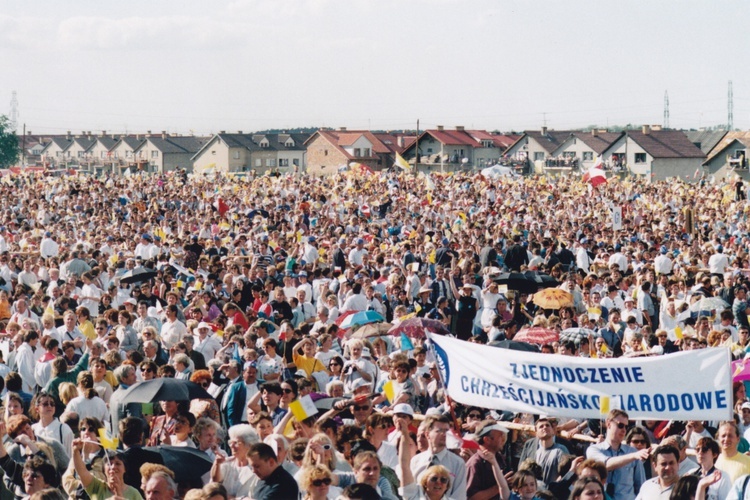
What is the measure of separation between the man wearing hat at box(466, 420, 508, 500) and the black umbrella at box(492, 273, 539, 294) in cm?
936

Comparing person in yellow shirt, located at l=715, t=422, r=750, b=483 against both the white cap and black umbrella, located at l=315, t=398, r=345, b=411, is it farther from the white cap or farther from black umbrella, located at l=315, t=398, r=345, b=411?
black umbrella, located at l=315, t=398, r=345, b=411

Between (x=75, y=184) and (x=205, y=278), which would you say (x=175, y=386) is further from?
(x=75, y=184)

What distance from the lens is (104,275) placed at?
1755cm

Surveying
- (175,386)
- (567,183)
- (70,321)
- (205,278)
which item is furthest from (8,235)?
(567,183)

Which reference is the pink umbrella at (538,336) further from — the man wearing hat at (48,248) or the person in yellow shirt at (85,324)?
the man wearing hat at (48,248)

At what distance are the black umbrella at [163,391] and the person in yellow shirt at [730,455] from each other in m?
3.76

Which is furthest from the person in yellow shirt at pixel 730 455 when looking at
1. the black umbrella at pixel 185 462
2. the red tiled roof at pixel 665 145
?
the red tiled roof at pixel 665 145

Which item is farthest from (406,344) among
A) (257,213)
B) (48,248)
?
(257,213)

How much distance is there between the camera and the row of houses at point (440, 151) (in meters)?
90.6

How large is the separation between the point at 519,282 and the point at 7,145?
103607mm

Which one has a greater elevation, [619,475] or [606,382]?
[606,382]

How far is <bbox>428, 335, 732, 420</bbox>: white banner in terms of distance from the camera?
7.47 m

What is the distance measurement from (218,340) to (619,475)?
18.7 ft

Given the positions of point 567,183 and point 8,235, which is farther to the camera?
point 567,183
